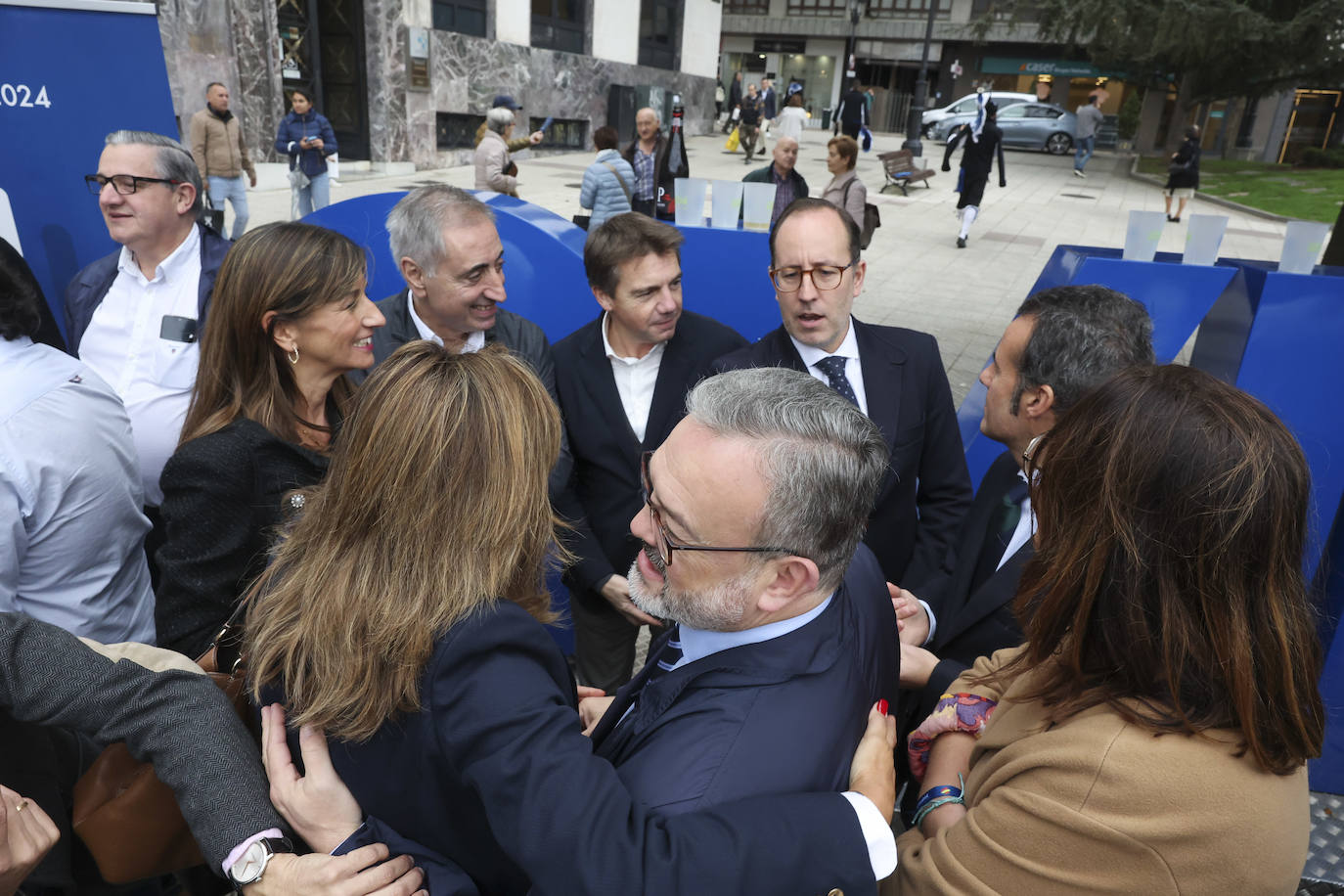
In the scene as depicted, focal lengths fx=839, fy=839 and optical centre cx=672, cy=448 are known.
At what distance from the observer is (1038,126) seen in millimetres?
28531

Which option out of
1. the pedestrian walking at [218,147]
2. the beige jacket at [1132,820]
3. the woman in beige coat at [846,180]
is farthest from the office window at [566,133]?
the beige jacket at [1132,820]

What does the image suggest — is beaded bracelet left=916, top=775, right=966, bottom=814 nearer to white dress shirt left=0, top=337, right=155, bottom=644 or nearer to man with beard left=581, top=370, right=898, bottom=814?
man with beard left=581, top=370, right=898, bottom=814

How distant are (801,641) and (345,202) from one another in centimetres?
419

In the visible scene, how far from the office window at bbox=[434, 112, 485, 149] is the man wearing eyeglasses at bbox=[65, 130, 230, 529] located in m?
14.4

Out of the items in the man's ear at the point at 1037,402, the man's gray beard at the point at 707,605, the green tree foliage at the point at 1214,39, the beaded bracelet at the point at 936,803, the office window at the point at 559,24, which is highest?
the green tree foliage at the point at 1214,39

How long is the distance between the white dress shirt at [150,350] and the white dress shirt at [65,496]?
0.64 meters

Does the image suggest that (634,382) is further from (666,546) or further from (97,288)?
(97,288)

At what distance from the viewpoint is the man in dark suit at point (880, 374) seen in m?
2.70

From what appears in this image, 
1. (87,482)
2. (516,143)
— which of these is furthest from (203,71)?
(87,482)

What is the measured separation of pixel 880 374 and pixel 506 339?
1.38 metres

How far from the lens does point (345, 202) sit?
4629 mm

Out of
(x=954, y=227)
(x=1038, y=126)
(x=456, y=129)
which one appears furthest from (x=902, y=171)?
(x=1038, y=126)

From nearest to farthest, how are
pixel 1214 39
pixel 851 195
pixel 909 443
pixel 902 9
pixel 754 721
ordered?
pixel 754 721, pixel 909 443, pixel 851 195, pixel 1214 39, pixel 902 9

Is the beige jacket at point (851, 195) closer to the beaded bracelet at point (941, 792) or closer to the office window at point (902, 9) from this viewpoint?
the beaded bracelet at point (941, 792)
